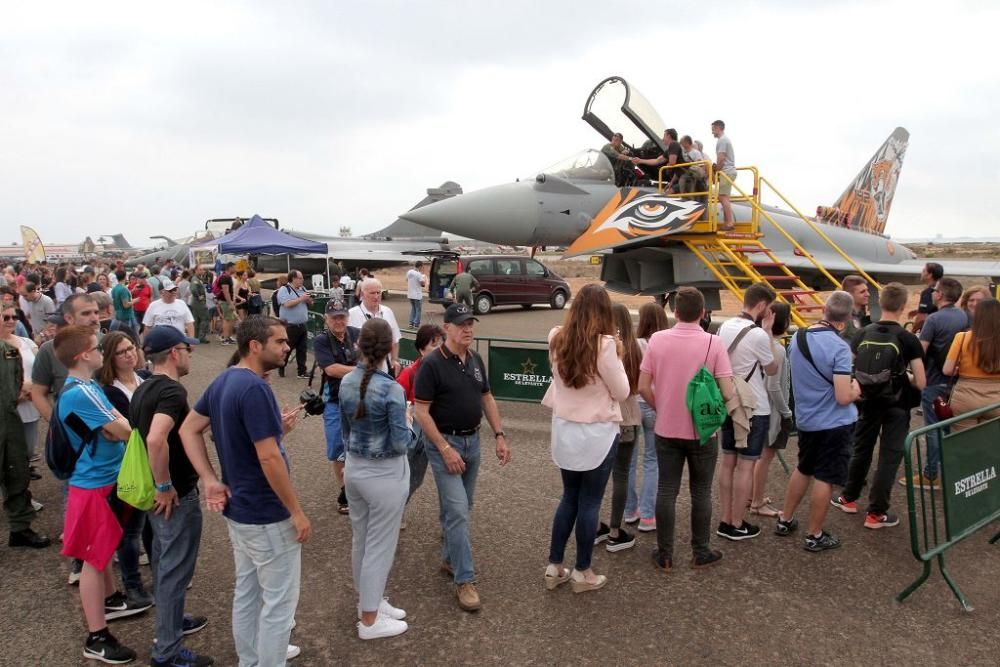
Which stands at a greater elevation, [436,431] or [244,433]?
[244,433]

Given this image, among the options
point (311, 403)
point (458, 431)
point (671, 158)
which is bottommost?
point (458, 431)

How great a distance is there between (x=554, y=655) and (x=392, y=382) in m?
1.65

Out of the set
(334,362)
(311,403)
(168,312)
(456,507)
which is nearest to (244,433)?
(311,403)

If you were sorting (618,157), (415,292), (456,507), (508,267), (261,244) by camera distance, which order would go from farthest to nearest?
(508,267) < (415,292) < (261,244) < (618,157) < (456,507)

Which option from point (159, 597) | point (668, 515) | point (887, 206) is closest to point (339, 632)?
point (159, 597)

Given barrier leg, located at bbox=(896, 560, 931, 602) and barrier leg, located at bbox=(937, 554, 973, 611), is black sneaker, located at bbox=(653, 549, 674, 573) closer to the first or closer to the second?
barrier leg, located at bbox=(896, 560, 931, 602)

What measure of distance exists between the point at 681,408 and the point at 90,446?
3.40 meters

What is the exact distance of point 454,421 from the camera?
351 centimetres

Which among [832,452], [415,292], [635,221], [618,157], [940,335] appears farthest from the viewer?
[415,292]

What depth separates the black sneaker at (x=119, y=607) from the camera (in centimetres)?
346

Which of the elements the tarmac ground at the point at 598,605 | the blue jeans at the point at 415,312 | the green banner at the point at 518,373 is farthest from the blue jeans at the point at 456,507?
the blue jeans at the point at 415,312

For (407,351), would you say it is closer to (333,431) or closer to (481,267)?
(333,431)

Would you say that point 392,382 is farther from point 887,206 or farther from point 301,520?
point 887,206

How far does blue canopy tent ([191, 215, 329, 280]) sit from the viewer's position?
1459cm
